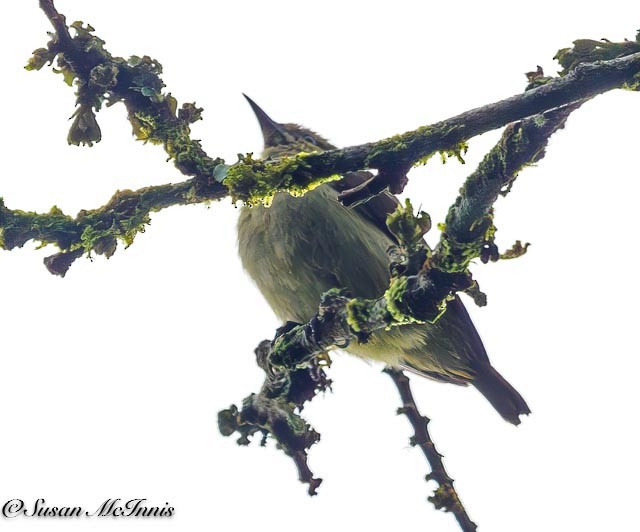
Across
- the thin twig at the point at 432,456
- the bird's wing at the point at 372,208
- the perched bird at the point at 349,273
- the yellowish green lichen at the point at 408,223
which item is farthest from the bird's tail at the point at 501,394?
the yellowish green lichen at the point at 408,223

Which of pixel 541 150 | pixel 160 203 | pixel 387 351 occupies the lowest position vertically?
pixel 541 150

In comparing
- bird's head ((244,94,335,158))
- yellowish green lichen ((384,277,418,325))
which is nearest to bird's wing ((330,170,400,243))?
bird's head ((244,94,335,158))

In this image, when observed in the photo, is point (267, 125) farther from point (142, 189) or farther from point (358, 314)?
point (358, 314)

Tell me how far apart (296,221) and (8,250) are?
5.14 feet

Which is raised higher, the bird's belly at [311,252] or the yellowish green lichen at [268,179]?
the bird's belly at [311,252]

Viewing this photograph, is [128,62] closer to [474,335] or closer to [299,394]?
[299,394]

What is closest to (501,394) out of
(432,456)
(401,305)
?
(432,456)

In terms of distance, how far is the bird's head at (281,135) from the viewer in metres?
5.73

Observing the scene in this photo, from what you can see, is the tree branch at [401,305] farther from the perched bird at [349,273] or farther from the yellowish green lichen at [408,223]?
the perched bird at [349,273]

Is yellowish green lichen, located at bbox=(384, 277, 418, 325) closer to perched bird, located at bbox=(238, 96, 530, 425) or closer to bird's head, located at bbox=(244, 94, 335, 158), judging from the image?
perched bird, located at bbox=(238, 96, 530, 425)

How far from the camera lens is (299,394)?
3.85 m

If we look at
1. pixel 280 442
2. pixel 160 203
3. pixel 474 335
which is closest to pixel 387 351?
pixel 474 335

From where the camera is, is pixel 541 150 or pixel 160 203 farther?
pixel 160 203

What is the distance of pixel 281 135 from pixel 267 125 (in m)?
0.14
